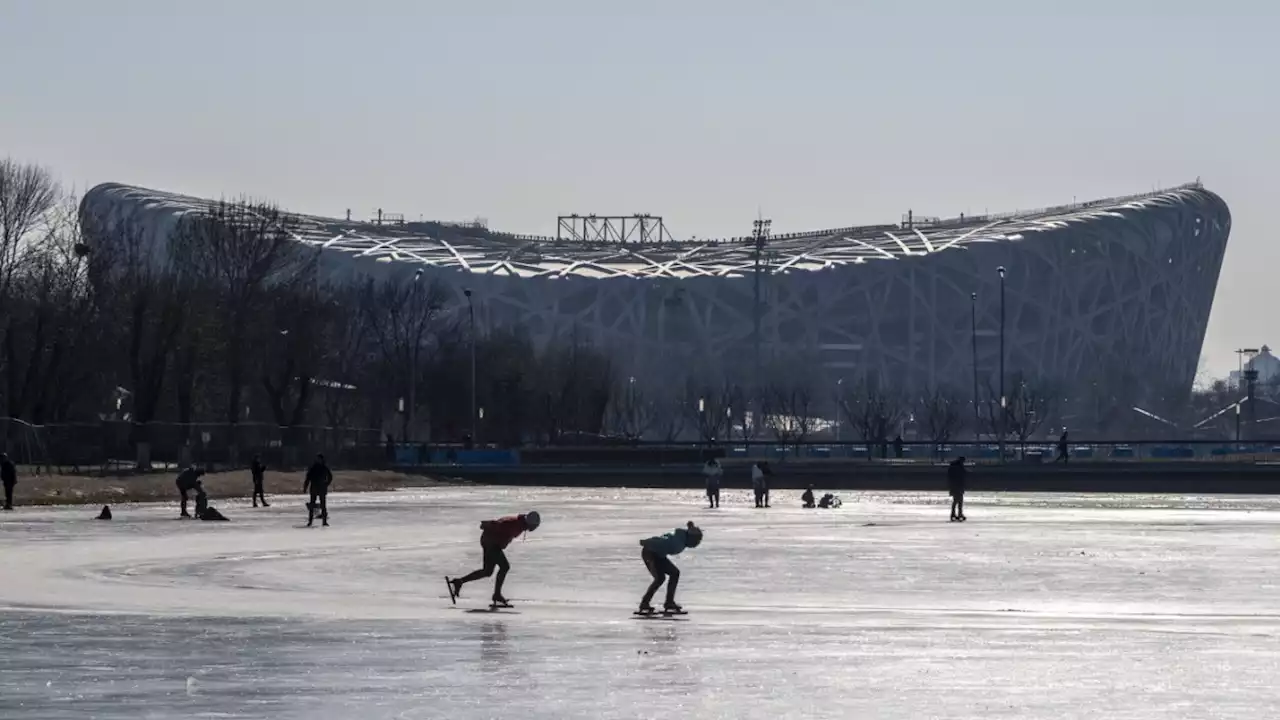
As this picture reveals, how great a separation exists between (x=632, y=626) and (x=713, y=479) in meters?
38.8

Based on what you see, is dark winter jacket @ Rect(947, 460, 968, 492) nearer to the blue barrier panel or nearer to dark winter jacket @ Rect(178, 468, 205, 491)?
dark winter jacket @ Rect(178, 468, 205, 491)

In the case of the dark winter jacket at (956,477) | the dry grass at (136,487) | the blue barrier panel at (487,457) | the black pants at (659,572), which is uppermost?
the blue barrier panel at (487,457)

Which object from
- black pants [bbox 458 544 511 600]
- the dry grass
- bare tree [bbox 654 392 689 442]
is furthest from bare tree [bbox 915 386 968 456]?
black pants [bbox 458 544 511 600]

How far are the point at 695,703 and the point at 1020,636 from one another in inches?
251

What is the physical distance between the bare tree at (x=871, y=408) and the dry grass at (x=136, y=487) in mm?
52241

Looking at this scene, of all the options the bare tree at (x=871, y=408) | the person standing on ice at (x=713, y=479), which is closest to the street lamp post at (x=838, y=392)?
the bare tree at (x=871, y=408)

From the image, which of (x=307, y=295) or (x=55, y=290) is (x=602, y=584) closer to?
(x=55, y=290)

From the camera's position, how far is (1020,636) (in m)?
21.6

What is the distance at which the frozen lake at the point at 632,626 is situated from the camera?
16.3 metres

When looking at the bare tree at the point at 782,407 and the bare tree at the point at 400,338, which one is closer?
the bare tree at the point at 400,338

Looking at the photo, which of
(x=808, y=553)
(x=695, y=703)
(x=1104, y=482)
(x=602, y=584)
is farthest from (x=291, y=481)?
(x=695, y=703)

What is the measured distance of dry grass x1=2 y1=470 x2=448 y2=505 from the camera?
59188 millimetres

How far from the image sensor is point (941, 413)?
499 ft

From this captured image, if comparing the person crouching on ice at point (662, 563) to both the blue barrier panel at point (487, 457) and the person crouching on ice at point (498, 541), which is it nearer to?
the person crouching on ice at point (498, 541)
